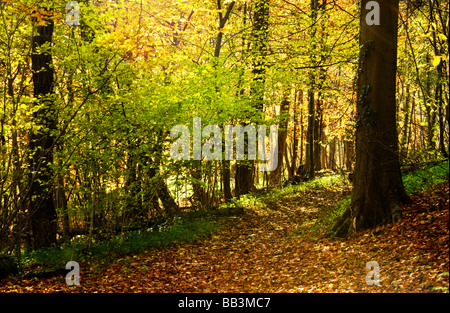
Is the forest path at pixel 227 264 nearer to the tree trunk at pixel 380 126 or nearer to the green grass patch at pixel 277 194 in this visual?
the tree trunk at pixel 380 126

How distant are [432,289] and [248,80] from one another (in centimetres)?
1005

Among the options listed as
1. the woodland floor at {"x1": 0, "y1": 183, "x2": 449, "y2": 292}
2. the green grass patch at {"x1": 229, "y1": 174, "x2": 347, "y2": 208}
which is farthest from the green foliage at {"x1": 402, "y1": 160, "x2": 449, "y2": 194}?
the green grass patch at {"x1": 229, "y1": 174, "x2": 347, "y2": 208}

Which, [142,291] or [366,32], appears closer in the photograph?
[142,291]

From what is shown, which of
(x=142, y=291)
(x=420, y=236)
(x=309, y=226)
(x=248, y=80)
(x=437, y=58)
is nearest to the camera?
(x=437, y=58)

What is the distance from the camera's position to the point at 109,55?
7.75m

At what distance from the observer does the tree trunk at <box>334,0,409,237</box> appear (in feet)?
23.0

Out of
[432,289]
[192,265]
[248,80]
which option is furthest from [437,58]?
[248,80]

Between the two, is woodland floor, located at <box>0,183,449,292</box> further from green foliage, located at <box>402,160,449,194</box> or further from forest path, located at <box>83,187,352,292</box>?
green foliage, located at <box>402,160,449,194</box>

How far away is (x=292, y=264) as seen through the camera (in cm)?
717

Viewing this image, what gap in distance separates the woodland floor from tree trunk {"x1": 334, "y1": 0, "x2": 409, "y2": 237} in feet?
1.24

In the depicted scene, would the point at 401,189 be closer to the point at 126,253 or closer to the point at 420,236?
the point at 420,236

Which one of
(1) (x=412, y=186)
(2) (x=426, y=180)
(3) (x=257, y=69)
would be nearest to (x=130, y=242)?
(1) (x=412, y=186)

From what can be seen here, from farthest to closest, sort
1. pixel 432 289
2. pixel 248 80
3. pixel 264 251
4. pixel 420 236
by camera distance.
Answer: pixel 248 80 → pixel 264 251 → pixel 420 236 → pixel 432 289

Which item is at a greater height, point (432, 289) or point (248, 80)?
point (248, 80)
